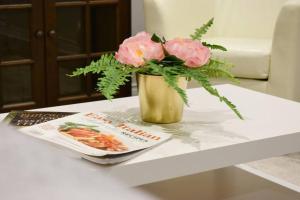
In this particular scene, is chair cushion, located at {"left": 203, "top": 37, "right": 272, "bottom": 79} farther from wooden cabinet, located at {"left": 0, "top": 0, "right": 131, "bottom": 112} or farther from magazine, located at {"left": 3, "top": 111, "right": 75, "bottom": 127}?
magazine, located at {"left": 3, "top": 111, "right": 75, "bottom": 127}

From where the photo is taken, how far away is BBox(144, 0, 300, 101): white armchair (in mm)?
2660

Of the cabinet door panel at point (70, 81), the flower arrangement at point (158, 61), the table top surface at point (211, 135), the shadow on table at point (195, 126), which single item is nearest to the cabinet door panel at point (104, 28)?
the cabinet door panel at point (70, 81)

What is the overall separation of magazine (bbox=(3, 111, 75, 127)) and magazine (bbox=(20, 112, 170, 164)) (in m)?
0.05

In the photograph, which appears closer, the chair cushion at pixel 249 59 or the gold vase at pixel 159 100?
the gold vase at pixel 159 100

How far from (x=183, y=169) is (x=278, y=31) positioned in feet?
5.41

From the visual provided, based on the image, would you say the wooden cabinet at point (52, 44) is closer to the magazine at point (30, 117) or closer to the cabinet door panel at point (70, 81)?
the cabinet door panel at point (70, 81)

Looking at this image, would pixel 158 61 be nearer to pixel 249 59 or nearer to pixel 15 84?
pixel 249 59

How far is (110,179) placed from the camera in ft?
0.63

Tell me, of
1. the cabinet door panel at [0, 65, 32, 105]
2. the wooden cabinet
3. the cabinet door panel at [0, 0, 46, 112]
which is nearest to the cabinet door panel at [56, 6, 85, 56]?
the wooden cabinet

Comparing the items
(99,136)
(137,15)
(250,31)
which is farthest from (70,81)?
(99,136)

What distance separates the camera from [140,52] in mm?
1440

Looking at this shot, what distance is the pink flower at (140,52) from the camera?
1438 millimetres

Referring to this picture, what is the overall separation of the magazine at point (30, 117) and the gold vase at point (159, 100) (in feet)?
0.75

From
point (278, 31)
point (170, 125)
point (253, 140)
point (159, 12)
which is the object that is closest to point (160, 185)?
point (170, 125)
